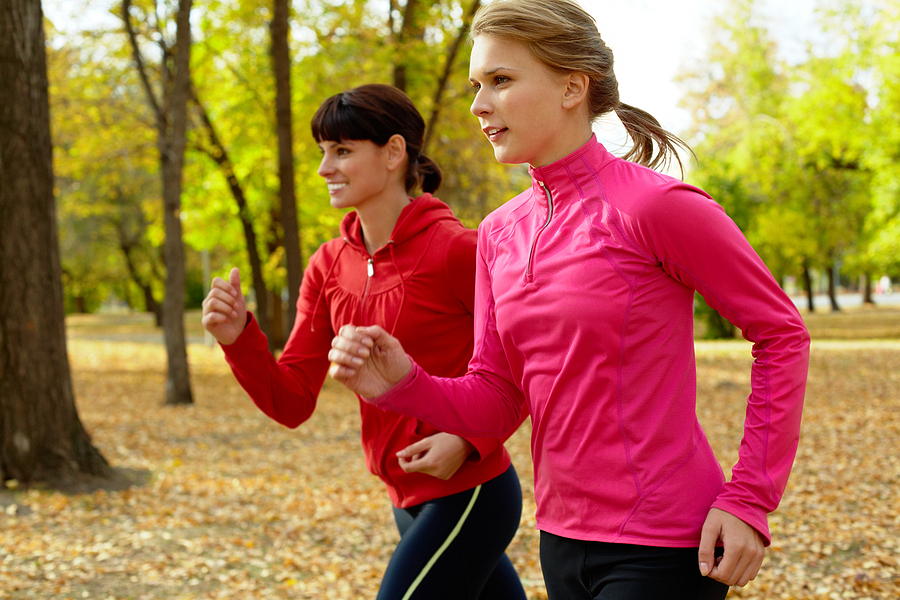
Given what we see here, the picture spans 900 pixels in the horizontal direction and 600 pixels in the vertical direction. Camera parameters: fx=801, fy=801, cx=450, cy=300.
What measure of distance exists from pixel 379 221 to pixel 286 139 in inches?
390

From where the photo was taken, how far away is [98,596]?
4.63 m

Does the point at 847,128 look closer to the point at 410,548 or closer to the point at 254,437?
the point at 254,437

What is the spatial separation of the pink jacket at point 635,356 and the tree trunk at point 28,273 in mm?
5650

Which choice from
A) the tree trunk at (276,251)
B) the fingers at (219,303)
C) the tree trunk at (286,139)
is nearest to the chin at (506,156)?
the fingers at (219,303)

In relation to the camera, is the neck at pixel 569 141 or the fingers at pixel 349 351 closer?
the fingers at pixel 349 351

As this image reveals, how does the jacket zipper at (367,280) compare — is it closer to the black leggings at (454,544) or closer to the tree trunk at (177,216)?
the black leggings at (454,544)

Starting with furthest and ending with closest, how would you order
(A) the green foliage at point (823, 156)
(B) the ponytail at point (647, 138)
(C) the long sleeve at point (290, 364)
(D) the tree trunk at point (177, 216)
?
(A) the green foliage at point (823, 156) < (D) the tree trunk at point (177, 216) < (C) the long sleeve at point (290, 364) < (B) the ponytail at point (647, 138)

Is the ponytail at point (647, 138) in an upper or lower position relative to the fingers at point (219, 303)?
upper

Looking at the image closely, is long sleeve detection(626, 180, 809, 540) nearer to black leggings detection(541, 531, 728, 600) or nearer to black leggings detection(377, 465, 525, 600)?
black leggings detection(541, 531, 728, 600)

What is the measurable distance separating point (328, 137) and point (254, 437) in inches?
330

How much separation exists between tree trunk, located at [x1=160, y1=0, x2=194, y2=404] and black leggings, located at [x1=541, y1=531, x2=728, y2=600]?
11.3 meters

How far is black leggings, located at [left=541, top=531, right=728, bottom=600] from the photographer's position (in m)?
1.62

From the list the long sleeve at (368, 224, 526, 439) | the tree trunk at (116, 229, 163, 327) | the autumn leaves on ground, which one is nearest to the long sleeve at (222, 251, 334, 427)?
the long sleeve at (368, 224, 526, 439)

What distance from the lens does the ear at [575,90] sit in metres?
1.81
